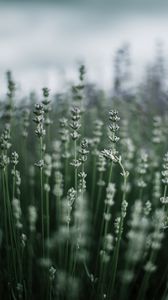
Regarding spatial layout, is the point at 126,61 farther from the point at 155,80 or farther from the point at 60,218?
the point at 60,218

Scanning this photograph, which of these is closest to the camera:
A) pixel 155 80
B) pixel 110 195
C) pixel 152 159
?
pixel 110 195

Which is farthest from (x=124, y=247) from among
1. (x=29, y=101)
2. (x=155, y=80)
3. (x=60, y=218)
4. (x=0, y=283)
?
(x=155, y=80)

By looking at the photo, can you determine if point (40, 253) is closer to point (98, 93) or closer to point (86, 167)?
point (86, 167)

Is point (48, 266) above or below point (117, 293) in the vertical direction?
above

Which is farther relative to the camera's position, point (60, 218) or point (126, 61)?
point (126, 61)

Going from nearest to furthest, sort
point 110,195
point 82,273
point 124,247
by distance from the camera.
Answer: point 110,195 < point 82,273 < point 124,247

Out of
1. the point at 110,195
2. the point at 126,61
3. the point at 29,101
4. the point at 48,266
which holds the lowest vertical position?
the point at 48,266
